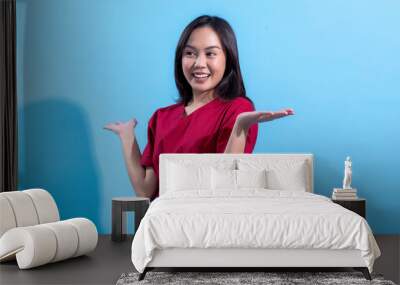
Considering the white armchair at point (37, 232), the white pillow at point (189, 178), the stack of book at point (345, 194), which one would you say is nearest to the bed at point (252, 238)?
the white armchair at point (37, 232)

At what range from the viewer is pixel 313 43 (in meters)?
7.15

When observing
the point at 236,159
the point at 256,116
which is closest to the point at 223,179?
the point at 236,159

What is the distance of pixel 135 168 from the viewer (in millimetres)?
7246

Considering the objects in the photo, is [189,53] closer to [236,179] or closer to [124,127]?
[124,127]

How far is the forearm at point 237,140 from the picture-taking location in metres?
7.01

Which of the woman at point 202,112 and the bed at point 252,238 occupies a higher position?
the woman at point 202,112

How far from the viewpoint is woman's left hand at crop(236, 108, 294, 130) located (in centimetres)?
707

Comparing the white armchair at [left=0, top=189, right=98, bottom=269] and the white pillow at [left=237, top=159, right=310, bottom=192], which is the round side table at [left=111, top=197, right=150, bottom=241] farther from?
the white pillow at [left=237, top=159, right=310, bottom=192]

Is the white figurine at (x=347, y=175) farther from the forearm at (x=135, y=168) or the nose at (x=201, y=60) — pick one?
the forearm at (x=135, y=168)

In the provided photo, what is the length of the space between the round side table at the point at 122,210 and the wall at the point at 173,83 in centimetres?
52

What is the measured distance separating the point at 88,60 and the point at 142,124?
0.88 meters

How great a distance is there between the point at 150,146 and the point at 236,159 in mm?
969

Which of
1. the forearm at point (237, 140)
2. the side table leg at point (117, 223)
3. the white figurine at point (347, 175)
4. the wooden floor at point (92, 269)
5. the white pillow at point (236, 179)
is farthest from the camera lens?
the forearm at point (237, 140)

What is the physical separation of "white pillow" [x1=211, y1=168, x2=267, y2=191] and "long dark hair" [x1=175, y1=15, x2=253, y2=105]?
39.0 inches
